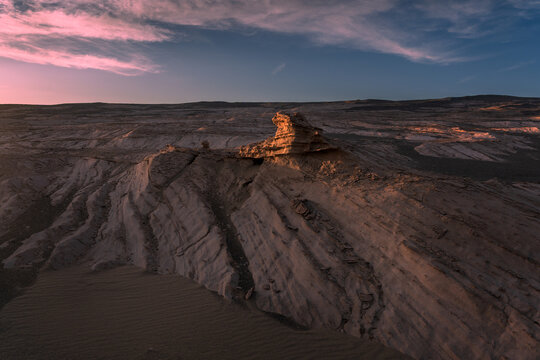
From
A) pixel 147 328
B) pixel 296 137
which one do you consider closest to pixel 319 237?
pixel 296 137

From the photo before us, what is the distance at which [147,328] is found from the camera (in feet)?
18.1

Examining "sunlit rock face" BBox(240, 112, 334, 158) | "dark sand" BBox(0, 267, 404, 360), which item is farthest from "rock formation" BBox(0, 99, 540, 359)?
"dark sand" BBox(0, 267, 404, 360)

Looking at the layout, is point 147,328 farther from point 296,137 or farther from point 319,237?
point 296,137

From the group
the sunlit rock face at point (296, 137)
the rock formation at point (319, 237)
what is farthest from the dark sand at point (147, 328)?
the sunlit rock face at point (296, 137)

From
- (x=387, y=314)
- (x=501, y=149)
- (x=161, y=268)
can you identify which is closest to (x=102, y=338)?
(x=161, y=268)

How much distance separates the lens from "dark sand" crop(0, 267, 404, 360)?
195 inches

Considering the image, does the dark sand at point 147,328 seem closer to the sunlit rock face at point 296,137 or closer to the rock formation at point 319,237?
the rock formation at point 319,237

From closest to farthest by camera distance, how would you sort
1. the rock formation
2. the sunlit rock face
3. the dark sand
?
the dark sand, the rock formation, the sunlit rock face

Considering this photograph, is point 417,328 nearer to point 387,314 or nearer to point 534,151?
point 387,314

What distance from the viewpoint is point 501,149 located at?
26203 millimetres

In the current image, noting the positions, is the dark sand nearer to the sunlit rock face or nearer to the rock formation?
the rock formation

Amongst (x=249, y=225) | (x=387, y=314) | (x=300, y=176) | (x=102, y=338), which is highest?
(x=300, y=176)

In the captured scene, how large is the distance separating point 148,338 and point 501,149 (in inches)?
1254

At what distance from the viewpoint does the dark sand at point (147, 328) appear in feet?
16.2
